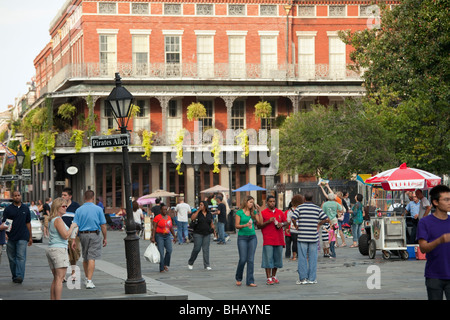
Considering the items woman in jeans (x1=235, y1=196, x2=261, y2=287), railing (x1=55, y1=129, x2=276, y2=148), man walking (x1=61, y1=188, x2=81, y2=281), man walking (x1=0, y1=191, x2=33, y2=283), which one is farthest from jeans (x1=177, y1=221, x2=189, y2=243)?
railing (x1=55, y1=129, x2=276, y2=148)

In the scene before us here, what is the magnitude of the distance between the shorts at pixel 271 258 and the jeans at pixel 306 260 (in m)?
0.39

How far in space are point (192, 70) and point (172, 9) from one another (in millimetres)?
3624

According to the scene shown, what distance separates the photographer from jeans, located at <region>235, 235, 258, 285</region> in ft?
52.1

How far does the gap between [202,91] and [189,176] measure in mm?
4949

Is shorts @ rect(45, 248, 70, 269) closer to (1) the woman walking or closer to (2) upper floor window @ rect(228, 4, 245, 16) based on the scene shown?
(1) the woman walking

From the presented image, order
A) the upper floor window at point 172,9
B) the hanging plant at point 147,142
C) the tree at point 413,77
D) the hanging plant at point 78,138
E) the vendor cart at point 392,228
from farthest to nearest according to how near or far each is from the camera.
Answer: the upper floor window at point 172,9, the hanging plant at point 147,142, the hanging plant at point 78,138, the tree at point 413,77, the vendor cart at point 392,228

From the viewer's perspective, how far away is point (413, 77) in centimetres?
3531

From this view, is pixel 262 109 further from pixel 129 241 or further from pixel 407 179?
pixel 129 241

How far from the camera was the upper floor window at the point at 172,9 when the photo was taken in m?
49.0

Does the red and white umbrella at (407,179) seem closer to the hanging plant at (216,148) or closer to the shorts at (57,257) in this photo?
the shorts at (57,257)

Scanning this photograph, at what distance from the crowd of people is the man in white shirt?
6409mm

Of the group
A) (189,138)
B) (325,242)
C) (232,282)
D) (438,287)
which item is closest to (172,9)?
(189,138)

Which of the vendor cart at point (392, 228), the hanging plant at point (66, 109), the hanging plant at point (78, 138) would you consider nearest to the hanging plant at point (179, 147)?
the hanging plant at point (78, 138)
